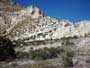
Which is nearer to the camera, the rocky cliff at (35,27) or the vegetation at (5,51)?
the vegetation at (5,51)

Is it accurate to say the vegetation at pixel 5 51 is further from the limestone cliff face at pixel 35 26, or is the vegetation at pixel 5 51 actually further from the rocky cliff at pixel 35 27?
the limestone cliff face at pixel 35 26

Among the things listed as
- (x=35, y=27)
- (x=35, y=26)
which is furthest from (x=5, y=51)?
(x=35, y=26)

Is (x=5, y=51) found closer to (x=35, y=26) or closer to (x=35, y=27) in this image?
(x=35, y=27)

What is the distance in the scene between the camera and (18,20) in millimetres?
94062

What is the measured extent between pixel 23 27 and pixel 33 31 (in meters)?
6.06

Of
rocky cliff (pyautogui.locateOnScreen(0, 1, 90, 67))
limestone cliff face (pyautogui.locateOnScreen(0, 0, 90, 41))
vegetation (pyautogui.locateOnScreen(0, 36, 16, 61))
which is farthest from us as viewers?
limestone cliff face (pyautogui.locateOnScreen(0, 0, 90, 41))

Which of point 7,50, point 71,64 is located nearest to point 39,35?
point 7,50

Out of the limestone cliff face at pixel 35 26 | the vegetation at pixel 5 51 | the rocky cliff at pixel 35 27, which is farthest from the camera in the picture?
the limestone cliff face at pixel 35 26

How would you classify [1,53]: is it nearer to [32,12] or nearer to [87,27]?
[87,27]

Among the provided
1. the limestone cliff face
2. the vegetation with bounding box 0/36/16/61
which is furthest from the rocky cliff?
the vegetation with bounding box 0/36/16/61

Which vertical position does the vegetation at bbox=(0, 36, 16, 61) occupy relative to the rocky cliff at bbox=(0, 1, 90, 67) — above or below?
below

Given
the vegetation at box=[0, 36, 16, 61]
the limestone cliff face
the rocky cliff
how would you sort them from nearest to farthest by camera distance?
the vegetation at box=[0, 36, 16, 61], the rocky cliff, the limestone cliff face

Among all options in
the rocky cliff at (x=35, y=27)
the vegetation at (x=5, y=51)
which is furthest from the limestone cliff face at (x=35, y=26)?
the vegetation at (x=5, y=51)

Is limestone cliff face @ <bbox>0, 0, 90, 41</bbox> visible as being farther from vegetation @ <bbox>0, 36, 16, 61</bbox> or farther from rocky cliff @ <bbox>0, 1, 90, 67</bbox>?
vegetation @ <bbox>0, 36, 16, 61</bbox>
